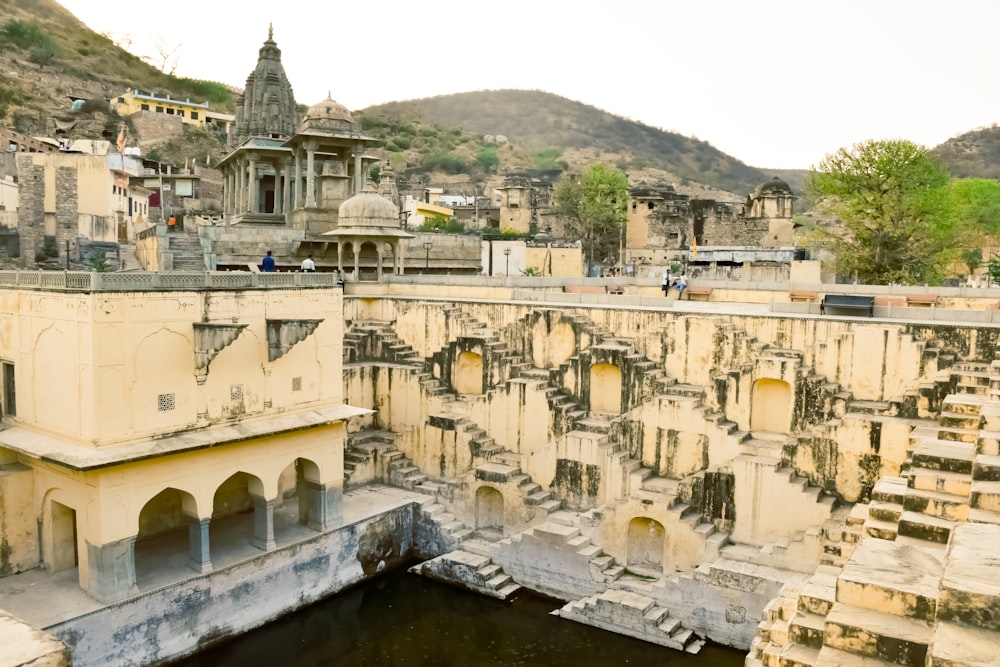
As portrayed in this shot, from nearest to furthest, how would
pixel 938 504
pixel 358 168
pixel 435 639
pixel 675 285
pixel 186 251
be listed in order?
pixel 938 504 < pixel 435 639 < pixel 675 285 < pixel 186 251 < pixel 358 168

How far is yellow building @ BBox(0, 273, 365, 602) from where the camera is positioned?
14.6 metres

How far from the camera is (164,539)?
59.7ft

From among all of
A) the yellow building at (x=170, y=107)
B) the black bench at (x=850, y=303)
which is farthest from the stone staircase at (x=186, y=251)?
the yellow building at (x=170, y=107)

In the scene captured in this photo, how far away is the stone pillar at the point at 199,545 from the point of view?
53.0ft

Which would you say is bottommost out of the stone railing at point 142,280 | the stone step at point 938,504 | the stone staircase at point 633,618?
the stone staircase at point 633,618

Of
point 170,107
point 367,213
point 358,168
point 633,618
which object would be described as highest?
point 170,107

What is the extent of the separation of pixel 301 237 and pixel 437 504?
1424 centimetres

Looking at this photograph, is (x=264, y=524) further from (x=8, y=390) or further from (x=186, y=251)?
(x=186, y=251)

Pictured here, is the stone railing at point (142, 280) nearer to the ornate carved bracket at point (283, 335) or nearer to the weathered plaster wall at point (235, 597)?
the ornate carved bracket at point (283, 335)

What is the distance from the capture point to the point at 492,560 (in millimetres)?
19328

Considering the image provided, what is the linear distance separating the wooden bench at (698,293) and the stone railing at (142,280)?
1323 centimetres

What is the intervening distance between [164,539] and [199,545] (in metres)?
2.58

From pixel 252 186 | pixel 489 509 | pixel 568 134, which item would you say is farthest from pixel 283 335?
pixel 568 134

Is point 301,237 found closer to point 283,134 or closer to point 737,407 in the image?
point 283,134
